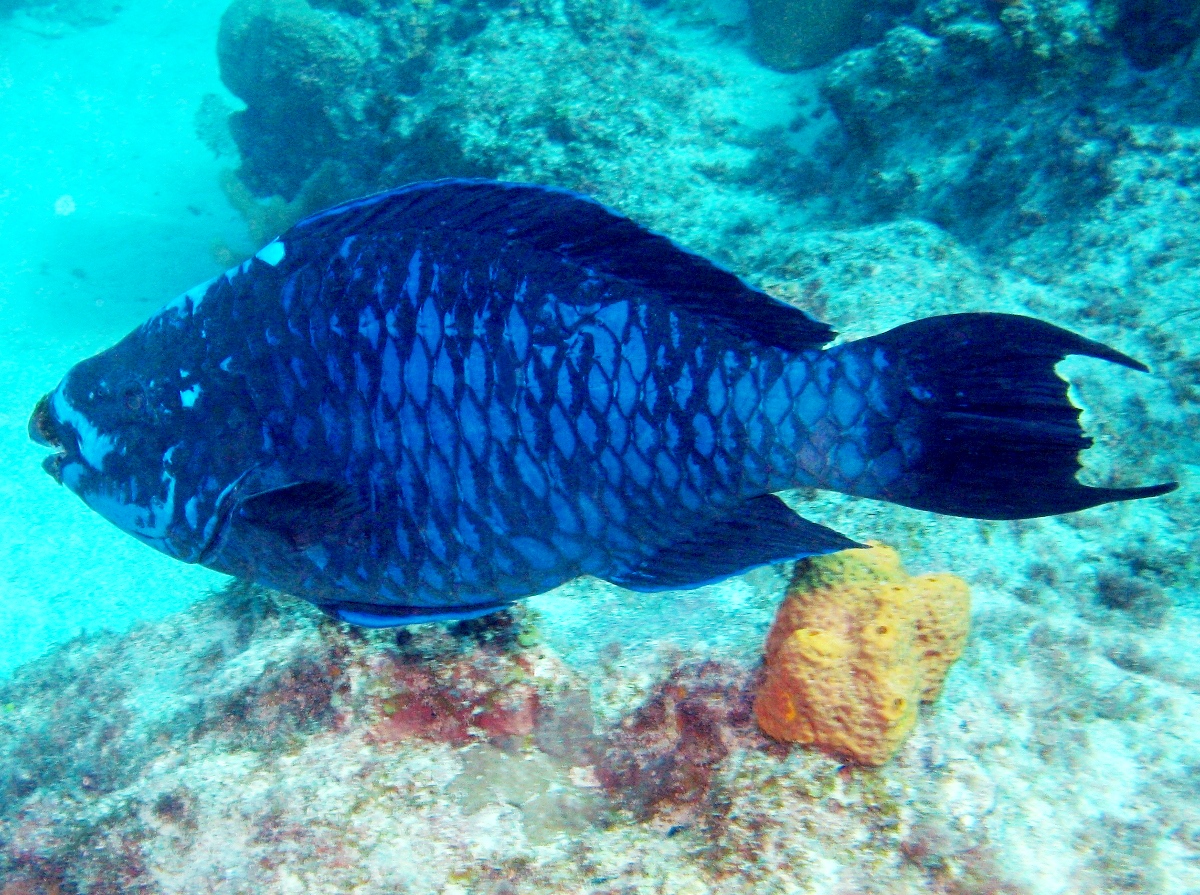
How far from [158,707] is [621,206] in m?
5.52

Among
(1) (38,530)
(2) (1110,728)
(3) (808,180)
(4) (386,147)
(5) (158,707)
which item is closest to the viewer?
(2) (1110,728)

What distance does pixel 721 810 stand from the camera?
5.94 ft

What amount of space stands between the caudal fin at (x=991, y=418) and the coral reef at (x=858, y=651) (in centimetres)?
56

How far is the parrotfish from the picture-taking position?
5.00 feet

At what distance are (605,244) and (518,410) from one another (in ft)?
1.46

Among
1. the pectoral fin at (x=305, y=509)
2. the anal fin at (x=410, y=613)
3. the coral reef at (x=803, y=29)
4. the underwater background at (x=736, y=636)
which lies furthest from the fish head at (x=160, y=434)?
the coral reef at (x=803, y=29)

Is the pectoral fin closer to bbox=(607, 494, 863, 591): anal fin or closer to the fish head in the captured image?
the fish head

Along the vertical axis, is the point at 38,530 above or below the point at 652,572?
above

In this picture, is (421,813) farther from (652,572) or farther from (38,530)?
(38,530)

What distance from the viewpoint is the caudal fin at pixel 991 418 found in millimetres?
1355

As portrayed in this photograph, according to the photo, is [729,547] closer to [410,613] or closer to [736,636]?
[736,636]

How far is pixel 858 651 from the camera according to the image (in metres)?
1.87

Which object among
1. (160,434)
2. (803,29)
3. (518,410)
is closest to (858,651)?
(518,410)

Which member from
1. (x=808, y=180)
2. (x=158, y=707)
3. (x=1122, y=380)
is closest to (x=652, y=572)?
(x=158, y=707)
